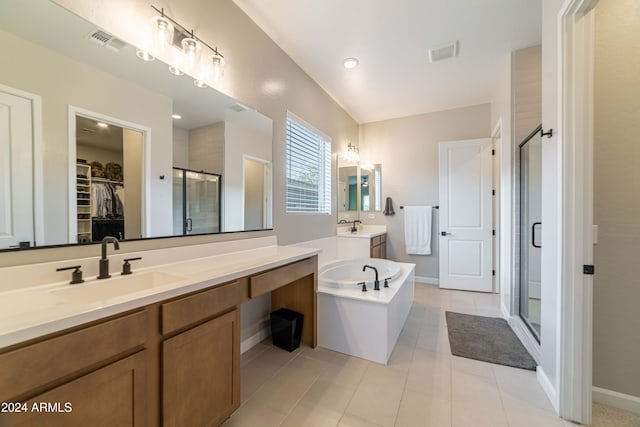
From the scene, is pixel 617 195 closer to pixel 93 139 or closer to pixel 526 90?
pixel 526 90

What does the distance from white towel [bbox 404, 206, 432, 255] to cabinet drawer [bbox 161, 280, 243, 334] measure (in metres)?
3.47

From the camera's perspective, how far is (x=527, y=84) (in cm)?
256

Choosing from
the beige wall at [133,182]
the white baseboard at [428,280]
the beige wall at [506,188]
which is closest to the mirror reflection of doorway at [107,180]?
the beige wall at [133,182]

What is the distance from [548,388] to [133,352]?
2.37 m

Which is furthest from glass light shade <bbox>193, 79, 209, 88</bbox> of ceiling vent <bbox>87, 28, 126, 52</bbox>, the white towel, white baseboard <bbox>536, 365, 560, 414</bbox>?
the white towel

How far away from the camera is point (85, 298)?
3.74 feet

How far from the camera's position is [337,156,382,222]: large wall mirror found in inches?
167

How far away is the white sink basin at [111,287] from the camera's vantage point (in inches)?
43.5

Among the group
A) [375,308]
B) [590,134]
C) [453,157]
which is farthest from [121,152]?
[453,157]

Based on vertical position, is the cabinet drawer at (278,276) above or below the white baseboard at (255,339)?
above

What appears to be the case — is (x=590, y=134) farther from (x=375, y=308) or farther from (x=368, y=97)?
(x=368, y=97)

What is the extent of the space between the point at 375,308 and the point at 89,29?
2433 millimetres

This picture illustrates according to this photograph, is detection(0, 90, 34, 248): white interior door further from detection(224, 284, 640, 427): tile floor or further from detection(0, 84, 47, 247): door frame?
detection(224, 284, 640, 427): tile floor

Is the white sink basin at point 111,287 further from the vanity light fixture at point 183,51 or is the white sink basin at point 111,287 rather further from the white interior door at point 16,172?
the vanity light fixture at point 183,51
